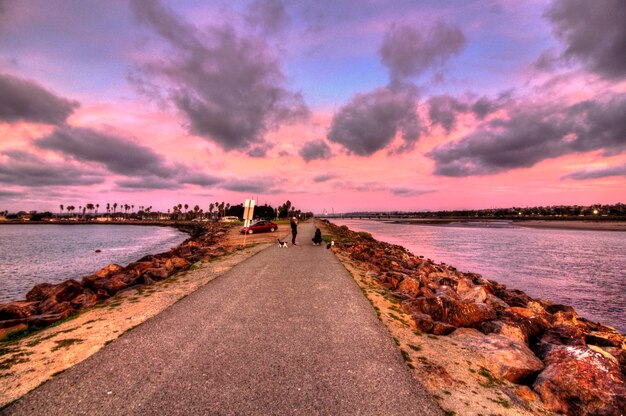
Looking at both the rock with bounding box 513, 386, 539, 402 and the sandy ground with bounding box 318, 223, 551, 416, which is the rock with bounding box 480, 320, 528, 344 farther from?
the rock with bounding box 513, 386, 539, 402

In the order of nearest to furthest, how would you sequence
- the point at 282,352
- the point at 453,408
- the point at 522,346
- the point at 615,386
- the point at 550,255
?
the point at 453,408, the point at 615,386, the point at 282,352, the point at 522,346, the point at 550,255

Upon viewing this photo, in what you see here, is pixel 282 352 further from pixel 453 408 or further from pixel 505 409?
pixel 505 409

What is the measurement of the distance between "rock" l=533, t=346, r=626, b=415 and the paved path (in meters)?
2.38

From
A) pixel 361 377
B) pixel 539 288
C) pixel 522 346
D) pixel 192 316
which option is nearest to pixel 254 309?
pixel 192 316

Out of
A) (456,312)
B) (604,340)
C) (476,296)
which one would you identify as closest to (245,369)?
(456,312)

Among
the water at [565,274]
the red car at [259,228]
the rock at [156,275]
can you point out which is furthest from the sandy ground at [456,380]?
the red car at [259,228]

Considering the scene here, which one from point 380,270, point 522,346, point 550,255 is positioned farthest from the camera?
point 550,255

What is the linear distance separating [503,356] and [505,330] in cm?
173

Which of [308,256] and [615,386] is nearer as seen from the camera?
[615,386]

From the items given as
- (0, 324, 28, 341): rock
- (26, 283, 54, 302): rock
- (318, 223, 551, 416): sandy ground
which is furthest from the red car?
(318, 223, 551, 416): sandy ground

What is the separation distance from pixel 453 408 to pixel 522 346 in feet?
10.4

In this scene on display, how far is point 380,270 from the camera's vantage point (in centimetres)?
1642

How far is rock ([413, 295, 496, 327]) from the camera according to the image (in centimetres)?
828

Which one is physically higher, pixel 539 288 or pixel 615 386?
pixel 615 386
